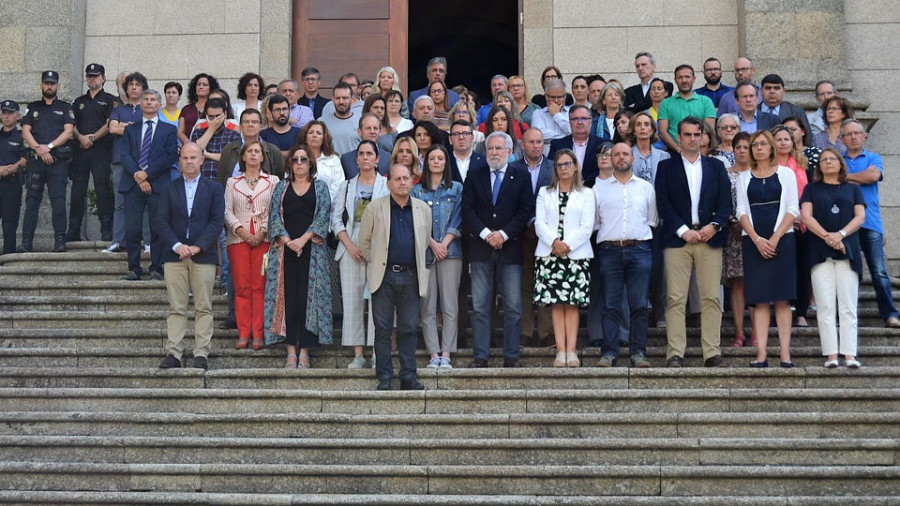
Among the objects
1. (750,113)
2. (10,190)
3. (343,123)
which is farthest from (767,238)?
(10,190)

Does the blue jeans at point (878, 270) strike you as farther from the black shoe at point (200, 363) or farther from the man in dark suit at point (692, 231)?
the black shoe at point (200, 363)

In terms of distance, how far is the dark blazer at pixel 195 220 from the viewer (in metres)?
10.0

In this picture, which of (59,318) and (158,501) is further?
(59,318)

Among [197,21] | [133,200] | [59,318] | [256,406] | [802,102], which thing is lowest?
[256,406]

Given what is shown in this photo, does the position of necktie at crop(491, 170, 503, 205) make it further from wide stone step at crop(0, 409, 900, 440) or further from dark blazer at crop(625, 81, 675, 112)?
dark blazer at crop(625, 81, 675, 112)

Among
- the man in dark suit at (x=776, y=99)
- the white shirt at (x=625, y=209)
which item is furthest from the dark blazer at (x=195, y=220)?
the man in dark suit at (x=776, y=99)

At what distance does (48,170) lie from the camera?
12664 millimetres

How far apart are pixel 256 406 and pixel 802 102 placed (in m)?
7.67

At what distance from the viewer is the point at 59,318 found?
1084 cm

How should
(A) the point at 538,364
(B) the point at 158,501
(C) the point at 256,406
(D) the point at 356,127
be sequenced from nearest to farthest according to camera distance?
(B) the point at 158,501
(C) the point at 256,406
(A) the point at 538,364
(D) the point at 356,127

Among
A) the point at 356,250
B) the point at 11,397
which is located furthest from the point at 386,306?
the point at 11,397

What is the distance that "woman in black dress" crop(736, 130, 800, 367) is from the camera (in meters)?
9.47

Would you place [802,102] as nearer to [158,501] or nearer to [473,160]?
[473,160]

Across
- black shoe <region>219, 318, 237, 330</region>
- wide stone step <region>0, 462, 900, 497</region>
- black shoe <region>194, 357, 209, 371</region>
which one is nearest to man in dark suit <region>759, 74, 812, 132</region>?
wide stone step <region>0, 462, 900, 497</region>
